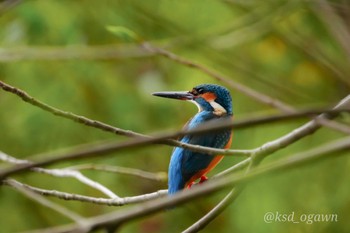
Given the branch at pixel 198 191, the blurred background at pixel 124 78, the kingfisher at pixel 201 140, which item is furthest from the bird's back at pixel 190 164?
the blurred background at pixel 124 78

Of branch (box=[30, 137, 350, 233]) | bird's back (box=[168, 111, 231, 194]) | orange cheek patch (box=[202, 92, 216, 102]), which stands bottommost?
bird's back (box=[168, 111, 231, 194])

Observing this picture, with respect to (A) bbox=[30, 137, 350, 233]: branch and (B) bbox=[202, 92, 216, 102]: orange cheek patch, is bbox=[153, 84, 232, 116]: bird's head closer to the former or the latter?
(B) bbox=[202, 92, 216, 102]: orange cheek patch

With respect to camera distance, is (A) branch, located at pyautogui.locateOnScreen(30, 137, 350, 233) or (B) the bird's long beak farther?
(B) the bird's long beak

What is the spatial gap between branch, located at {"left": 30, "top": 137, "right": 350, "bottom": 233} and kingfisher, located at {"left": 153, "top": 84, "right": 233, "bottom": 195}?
1.04m

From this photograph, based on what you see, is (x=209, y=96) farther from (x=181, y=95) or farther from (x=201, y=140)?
(x=201, y=140)

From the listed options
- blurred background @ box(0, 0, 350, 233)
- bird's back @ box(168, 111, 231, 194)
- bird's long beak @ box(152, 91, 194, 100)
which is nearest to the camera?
bird's back @ box(168, 111, 231, 194)

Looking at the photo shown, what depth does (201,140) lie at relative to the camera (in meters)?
2.46

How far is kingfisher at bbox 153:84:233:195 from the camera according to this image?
234 centimetres

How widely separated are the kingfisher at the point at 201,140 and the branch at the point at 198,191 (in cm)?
104

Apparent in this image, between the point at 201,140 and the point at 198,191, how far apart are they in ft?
4.71

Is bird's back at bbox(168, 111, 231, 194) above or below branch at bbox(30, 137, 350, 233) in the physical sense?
below

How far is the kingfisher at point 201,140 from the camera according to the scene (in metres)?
2.34

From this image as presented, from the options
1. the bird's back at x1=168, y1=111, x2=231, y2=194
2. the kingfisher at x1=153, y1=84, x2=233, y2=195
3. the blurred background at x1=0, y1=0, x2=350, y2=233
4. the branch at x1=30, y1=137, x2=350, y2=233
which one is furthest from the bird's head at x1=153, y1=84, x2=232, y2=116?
the branch at x1=30, y1=137, x2=350, y2=233

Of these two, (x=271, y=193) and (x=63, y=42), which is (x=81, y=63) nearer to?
(x=63, y=42)
